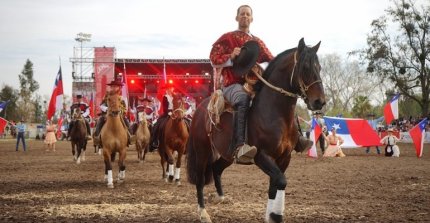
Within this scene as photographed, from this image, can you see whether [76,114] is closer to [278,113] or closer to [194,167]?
[194,167]

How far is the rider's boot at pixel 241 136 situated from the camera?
6.67m

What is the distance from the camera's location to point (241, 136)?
6883mm

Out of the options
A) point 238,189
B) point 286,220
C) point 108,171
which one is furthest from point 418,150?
point 286,220

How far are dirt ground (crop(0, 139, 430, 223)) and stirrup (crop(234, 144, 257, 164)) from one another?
1.54m

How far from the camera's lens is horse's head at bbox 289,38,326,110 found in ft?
20.9

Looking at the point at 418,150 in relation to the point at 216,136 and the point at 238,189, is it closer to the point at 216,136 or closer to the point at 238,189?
the point at 238,189

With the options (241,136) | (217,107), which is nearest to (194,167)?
(217,107)

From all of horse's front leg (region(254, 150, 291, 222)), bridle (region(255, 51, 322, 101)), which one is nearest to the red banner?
bridle (region(255, 51, 322, 101))

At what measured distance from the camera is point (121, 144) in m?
13.7

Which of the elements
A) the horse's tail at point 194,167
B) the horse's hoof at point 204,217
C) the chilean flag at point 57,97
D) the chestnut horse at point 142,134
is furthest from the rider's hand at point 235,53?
the chilean flag at point 57,97

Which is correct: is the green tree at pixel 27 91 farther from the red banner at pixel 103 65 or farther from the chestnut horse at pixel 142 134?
the chestnut horse at pixel 142 134

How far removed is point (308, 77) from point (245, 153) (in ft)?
4.43

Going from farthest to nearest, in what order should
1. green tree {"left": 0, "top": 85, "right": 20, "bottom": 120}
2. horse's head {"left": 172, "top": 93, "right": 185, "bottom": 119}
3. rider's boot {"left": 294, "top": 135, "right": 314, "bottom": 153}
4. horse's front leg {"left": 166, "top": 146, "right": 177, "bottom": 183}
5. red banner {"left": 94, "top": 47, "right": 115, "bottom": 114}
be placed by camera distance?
green tree {"left": 0, "top": 85, "right": 20, "bottom": 120}
red banner {"left": 94, "top": 47, "right": 115, "bottom": 114}
horse's head {"left": 172, "top": 93, "right": 185, "bottom": 119}
horse's front leg {"left": 166, "top": 146, "right": 177, "bottom": 183}
rider's boot {"left": 294, "top": 135, "right": 314, "bottom": 153}

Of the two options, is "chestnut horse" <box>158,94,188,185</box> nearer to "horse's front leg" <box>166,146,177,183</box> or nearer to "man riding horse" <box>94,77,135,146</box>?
"horse's front leg" <box>166,146,177,183</box>
